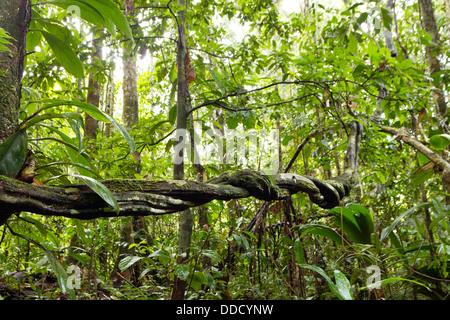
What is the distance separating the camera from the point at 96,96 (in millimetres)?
3568

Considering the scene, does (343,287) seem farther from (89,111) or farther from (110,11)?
(110,11)

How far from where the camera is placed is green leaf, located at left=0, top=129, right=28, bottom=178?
0.65 meters

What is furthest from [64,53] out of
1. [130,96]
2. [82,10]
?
[130,96]

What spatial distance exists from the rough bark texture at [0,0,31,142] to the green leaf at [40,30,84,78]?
0.41 ft

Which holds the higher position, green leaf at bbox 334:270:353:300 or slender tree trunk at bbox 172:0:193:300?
slender tree trunk at bbox 172:0:193:300

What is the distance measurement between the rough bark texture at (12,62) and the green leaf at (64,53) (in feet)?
0.41

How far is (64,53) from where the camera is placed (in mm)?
990

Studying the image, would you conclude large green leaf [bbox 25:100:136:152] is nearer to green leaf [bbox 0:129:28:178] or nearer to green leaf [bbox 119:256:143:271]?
green leaf [bbox 0:129:28:178]

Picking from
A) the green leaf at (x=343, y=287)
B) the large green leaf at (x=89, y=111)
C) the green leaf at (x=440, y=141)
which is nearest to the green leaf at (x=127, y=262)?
the large green leaf at (x=89, y=111)

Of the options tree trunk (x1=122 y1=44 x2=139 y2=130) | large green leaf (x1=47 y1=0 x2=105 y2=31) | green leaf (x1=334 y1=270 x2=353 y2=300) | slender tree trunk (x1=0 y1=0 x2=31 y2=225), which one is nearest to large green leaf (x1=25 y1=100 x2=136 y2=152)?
slender tree trunk (x1=0 y1=0 x2=31 y2=225)

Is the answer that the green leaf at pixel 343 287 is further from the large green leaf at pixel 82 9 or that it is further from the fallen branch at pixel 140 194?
the large green leaf at pixel 82 9

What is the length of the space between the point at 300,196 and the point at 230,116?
36.8 inches
